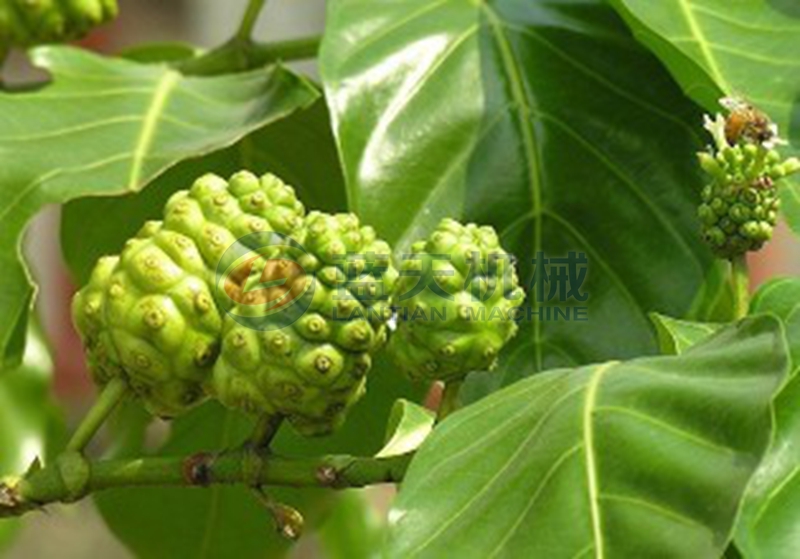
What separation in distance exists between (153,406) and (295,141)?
395 millimetres

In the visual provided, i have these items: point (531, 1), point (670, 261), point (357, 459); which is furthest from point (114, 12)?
point (357, 459)

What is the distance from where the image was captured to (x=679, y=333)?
3.27 ft

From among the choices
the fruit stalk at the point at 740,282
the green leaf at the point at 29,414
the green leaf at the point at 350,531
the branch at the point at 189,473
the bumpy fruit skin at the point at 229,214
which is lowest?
the green leaf at the point at 350,531

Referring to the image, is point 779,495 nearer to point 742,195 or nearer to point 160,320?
point 742,195

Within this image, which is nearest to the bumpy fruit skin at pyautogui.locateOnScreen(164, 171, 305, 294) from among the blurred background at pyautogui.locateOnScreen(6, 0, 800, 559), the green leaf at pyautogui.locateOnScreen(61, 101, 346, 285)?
the green leaf at pyautogui.locateOnScreen(61, 101, 346, 285)

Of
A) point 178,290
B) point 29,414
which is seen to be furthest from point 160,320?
point 29,414

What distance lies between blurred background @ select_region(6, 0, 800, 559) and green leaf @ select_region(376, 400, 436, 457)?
3878 mm

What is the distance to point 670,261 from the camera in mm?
1196

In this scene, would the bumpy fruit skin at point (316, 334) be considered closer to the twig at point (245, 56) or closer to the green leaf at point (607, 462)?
the green leaf at point (607, 462)

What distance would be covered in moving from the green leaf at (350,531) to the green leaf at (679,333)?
773mm

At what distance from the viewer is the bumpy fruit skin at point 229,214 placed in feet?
3.25

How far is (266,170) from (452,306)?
46 cm

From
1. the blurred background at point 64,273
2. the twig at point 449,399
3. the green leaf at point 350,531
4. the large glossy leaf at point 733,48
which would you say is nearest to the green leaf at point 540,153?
the large glossy leaf at point 733,48

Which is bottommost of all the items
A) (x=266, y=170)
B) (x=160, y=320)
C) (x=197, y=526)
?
(x=197, y=526)
